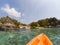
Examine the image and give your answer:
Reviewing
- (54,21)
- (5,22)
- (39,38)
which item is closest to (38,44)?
(39,38)

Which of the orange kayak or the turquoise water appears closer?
the orange kayak

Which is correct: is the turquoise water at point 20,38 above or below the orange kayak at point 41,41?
below

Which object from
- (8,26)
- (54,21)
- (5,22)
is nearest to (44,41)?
(8,26)

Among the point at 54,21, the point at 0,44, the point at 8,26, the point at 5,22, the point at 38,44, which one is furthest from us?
the point at 54,21

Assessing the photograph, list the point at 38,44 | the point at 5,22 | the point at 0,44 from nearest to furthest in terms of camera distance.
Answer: the point at 38,44 < the point at 0,44 < the point at 5,22

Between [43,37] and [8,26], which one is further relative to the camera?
[8,26]

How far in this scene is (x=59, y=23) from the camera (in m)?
55.7

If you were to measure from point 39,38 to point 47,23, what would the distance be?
179 ft

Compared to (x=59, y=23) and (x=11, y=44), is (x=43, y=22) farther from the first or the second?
(x=11, y=44)

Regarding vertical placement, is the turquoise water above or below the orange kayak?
below

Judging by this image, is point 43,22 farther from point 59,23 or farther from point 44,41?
point 44,41

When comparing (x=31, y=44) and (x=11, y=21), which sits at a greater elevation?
(x=11, y=21)

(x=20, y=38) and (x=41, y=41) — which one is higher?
(x=41, y=41)

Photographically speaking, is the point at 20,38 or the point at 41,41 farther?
the point at 20,38
